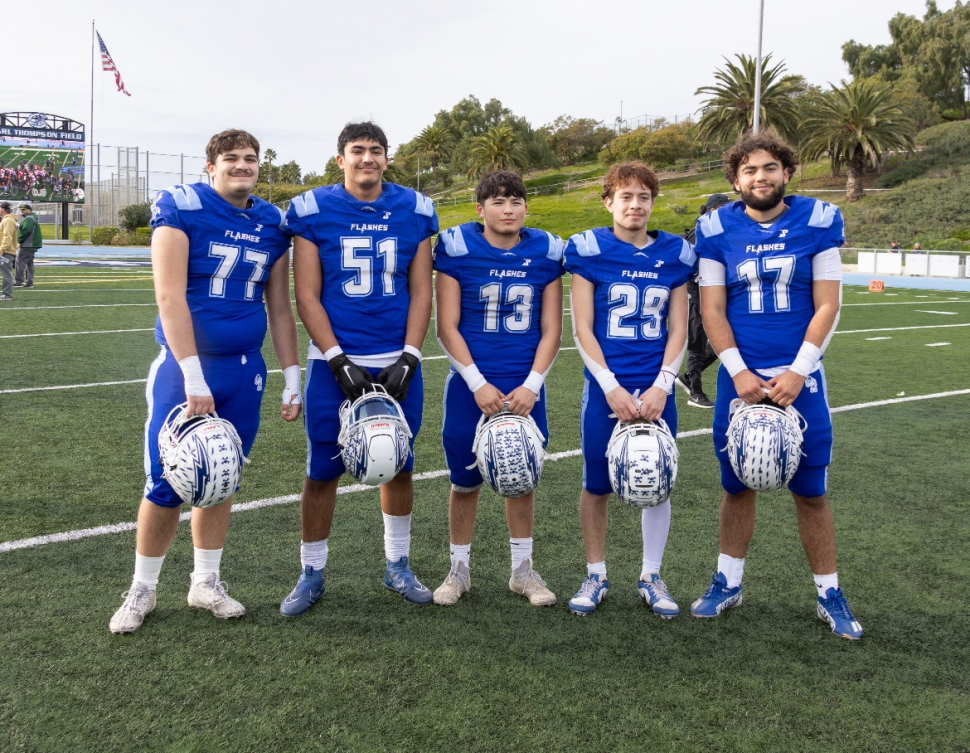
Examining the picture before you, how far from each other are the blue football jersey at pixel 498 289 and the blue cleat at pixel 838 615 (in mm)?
1410

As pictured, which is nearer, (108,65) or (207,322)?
(207,322)

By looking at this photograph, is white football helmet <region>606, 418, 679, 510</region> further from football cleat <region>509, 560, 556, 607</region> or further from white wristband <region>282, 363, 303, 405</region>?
white wristband <region>282, 363, 303, 405</region>

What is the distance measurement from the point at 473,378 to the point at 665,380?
2.39ft

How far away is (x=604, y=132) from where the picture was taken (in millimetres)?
69312

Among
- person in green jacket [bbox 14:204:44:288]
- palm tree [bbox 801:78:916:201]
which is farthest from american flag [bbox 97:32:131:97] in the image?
palm tree [bbox 801:78:916:201]

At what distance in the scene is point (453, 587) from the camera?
10.9 feet

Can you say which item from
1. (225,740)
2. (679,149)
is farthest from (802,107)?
(225,740)

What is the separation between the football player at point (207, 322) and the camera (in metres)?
2.92

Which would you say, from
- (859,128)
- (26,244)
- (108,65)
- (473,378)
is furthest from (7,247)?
(859,128)

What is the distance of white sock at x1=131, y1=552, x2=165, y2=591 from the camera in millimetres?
3068

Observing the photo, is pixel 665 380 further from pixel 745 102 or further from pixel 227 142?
pixel 745 102

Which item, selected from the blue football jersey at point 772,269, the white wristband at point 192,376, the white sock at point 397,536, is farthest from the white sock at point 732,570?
the white wristband at point 192,376

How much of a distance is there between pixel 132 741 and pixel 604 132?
7104 centimetres

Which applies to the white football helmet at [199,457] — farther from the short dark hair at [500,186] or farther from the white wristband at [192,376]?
the short dark hair at [500,186]
